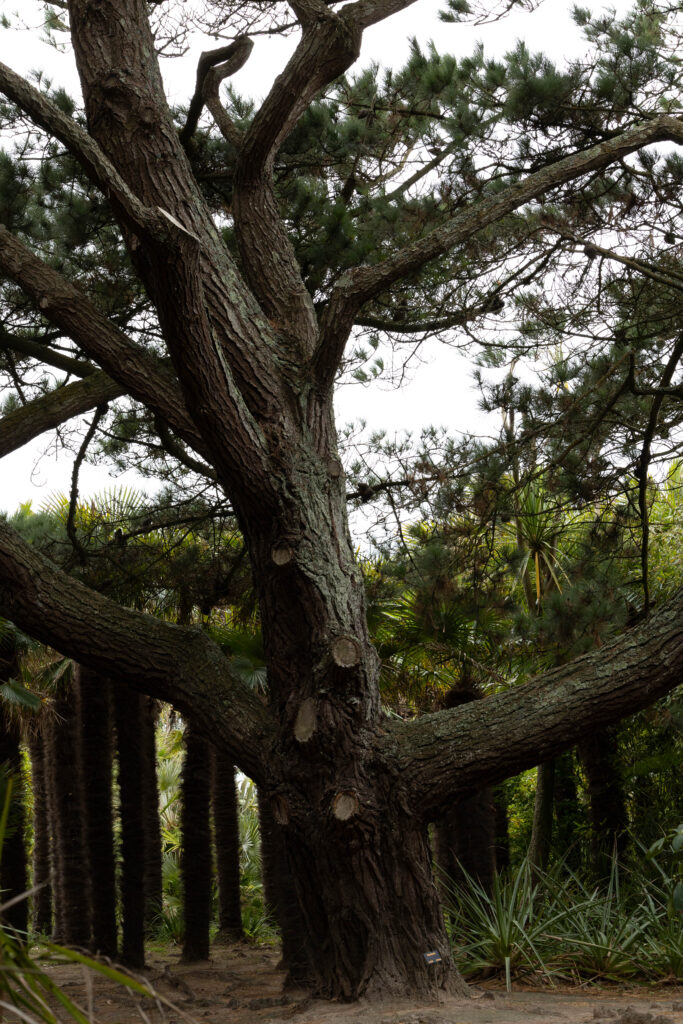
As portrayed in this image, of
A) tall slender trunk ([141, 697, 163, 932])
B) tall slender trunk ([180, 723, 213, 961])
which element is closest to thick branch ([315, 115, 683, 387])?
tall slender trunk ([180, 723, 213, 961])

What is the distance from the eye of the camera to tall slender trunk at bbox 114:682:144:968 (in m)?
9.33

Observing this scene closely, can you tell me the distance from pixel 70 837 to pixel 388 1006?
6.48 meters

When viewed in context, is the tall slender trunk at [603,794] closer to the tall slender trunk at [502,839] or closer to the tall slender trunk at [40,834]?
the tall slender trunk at [502,839]

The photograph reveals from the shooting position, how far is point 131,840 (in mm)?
9602

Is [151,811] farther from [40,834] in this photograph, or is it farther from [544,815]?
[544,815]

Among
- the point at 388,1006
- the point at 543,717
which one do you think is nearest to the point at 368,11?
the point at 543,717

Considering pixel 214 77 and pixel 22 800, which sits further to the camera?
pixel 22 800

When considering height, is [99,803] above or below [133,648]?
below

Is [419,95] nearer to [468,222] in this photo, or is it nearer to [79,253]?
[468,222]

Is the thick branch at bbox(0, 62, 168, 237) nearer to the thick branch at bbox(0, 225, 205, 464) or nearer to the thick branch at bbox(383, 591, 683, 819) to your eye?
the thick branch at bbox(0, 225, 205, 464)

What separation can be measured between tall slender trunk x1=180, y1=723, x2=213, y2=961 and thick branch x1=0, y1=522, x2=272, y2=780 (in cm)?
416

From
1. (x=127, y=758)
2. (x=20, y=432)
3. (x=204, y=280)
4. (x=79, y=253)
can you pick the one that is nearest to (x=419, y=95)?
(x=204, y=280)

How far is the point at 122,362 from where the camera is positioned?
6035 millimetres

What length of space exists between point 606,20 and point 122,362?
12.2 feet
